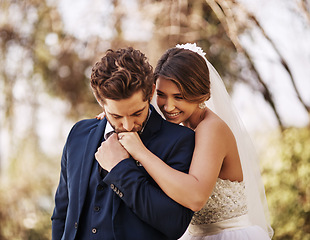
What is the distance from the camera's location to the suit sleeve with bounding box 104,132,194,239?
196 cm

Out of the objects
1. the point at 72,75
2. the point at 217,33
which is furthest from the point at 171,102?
the point at 72,75

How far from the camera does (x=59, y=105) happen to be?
7.90 metres

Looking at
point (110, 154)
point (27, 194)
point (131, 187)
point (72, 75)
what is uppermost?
point (72, 75)

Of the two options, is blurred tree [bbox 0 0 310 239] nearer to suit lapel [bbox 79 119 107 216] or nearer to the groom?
suit lapel [bbox 79 119 107 216]

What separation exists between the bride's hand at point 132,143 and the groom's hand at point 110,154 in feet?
0.10

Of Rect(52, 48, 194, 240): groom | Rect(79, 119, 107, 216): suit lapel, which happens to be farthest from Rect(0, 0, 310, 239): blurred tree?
Rect(52, 48, 194, 240): groom

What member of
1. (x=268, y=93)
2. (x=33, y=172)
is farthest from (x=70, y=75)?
(x=268, y=93)

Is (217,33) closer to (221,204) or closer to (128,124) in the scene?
(221,204)

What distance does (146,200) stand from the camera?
6.41 ft

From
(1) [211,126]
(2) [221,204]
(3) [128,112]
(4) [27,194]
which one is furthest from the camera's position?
(4) [27,194]

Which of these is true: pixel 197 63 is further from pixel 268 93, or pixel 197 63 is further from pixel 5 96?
pixel 5 96

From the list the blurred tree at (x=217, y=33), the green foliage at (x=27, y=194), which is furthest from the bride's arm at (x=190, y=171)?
the green foliage at (x=27, y=194)

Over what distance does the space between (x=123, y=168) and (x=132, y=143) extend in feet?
0.54

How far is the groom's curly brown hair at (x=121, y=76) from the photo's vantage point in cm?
206
